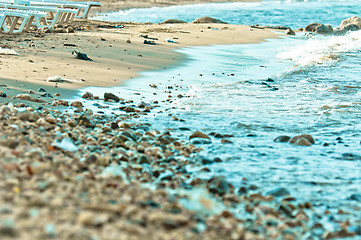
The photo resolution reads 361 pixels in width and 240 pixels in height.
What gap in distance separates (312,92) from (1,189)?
22.3 ft

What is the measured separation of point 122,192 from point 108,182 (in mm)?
196

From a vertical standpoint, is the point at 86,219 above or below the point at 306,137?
below

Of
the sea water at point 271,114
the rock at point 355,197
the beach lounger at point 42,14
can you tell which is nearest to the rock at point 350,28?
the sea water at point 271,114

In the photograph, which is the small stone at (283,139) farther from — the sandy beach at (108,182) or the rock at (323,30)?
the rock at (323,30)

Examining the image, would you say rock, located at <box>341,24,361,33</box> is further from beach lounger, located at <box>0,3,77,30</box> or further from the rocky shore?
the rocky shore

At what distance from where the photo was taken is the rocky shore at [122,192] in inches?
96.5

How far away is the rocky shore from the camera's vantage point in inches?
96.5

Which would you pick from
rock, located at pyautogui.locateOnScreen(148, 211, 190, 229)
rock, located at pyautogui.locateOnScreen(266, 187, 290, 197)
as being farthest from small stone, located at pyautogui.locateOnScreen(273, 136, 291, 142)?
rock, located at pyautogui.locateOnScreen(148, 211, 190, 229)

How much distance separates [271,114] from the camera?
22.0 ft

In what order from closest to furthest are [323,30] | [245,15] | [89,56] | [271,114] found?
[271,114], [89,56], [323,30], [245,15]

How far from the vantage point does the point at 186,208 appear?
302 cm

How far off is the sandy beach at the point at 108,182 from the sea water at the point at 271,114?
0.22 m

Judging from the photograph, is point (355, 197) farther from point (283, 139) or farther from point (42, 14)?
point (42, 14)

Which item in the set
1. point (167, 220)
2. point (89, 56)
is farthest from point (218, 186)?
point (89, 56)
